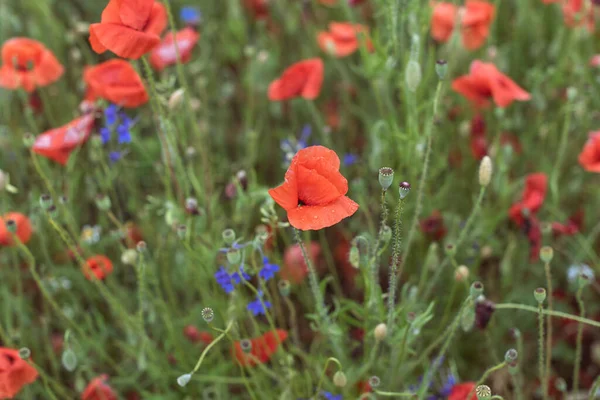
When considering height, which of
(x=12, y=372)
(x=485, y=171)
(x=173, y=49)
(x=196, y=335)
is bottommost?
(x=196, y=335)

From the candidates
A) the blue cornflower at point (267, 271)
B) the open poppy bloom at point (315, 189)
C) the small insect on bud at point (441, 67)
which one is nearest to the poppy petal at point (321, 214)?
the open poppy bloom at point (315, 189)

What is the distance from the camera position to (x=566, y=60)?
1872 millimetres

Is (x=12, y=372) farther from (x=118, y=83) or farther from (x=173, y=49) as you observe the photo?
(x=173, y=49)

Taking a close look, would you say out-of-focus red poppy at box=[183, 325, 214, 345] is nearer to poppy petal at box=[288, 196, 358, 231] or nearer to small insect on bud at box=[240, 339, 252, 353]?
small insect on bud at box=[240, 339, 252, 353]

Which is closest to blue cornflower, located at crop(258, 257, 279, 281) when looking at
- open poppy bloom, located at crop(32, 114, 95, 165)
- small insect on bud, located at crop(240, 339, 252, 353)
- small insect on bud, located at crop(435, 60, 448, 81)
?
small insect on bud, located at crop(240, 339, 252, 353)

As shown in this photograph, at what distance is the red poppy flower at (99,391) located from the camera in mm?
1381

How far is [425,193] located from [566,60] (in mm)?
605

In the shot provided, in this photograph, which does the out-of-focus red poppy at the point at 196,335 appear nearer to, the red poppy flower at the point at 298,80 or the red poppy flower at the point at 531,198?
the red poppy flower at the point at 298,80

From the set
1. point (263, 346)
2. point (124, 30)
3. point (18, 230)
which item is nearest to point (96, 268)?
point (18, 230)

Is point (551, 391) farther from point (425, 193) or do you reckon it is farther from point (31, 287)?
point (31, 287)

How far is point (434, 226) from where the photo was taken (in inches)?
62.2

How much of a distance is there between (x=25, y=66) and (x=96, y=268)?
23.4 inches

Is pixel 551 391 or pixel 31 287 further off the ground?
pixel 31 287

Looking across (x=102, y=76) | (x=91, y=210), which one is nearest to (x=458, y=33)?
(x=102, y=76)
